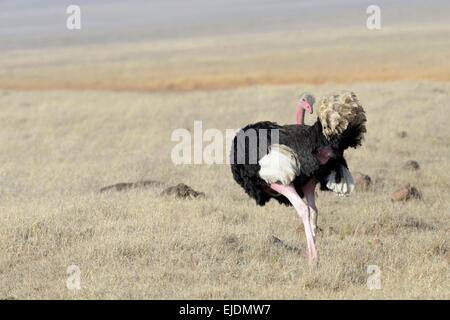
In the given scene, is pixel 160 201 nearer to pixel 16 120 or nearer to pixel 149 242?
pixel 149 242

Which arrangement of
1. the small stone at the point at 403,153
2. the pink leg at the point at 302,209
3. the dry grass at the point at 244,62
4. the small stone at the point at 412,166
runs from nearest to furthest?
the pink leg at the point at 302,209 < the small stone at the point at 412,166 < the small stone at the point at 403,153 < the dry grass at the point at 244,62

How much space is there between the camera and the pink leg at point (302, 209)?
676 centimetres

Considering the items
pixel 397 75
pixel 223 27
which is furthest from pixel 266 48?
pixel 223 27

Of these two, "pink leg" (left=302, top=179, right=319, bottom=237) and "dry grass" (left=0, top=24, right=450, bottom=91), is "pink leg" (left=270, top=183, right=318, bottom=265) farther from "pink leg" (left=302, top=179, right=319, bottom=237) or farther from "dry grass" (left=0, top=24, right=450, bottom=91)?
"dry grass" (left=0, top=24, right=450, bottom=91)

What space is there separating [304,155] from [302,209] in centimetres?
48

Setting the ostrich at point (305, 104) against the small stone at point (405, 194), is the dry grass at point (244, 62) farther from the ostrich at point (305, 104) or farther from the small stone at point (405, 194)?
the ostrich at point (305, 104)

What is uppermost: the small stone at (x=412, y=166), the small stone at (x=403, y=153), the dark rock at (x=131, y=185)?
the dark rock at (x=131, y=185)

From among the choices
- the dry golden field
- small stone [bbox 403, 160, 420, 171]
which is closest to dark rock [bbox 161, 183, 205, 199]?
the dry golden field

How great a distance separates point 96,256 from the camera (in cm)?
718

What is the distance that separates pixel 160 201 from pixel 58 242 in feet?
5.86

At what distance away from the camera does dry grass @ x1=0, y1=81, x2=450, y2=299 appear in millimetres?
6375

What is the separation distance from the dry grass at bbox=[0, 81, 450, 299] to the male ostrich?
0.58 meters

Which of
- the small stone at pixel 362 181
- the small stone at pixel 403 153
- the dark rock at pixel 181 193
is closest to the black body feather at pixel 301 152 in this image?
the dark rock at pixel 181 193

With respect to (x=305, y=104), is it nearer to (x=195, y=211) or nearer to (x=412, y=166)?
(x=195, y=211)
